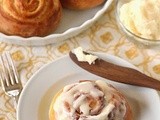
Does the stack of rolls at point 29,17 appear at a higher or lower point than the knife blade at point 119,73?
higher

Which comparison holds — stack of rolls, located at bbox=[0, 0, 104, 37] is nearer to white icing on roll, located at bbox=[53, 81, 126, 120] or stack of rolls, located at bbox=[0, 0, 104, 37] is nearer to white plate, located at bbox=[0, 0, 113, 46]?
white plate, located at bbox=[0, 0, 113, 46]

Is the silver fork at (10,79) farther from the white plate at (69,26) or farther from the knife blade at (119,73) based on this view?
the knife blade at (119,73)

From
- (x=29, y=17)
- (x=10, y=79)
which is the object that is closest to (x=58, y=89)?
(x=10, y=79)

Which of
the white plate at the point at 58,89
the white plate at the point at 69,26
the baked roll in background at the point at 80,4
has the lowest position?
the white plate at the point at 58,89

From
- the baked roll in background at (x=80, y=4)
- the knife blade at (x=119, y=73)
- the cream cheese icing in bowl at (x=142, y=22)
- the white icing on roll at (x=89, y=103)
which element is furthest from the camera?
the baked roll in background at (x=80, y=4)

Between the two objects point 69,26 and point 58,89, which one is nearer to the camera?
point 58,89

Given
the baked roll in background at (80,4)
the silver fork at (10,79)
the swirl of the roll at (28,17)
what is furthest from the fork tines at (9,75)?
the baked roll in background at (80,4)

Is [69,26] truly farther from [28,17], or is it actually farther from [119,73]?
[119,73]
